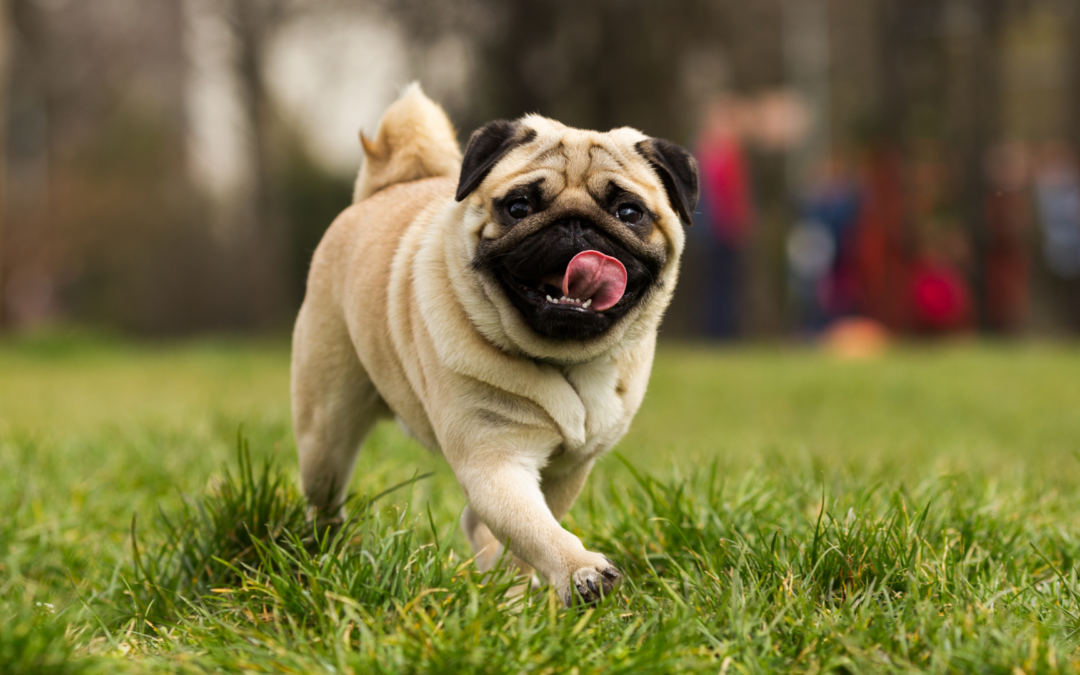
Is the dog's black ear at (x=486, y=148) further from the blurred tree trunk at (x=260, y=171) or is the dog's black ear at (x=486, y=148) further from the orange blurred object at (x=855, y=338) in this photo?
the blurred tree trunk at (x=260, y=171)

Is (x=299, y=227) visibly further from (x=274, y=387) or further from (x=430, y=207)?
(x=430, y=207)

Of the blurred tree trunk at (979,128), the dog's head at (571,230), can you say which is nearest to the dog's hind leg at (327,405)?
the dog's head at (571,230)

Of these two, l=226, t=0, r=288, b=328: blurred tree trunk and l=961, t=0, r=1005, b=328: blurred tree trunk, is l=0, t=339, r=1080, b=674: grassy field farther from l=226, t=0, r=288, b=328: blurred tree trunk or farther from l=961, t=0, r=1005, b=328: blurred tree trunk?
l=961, t=0, r=1005, b=328: blurred tree trunk

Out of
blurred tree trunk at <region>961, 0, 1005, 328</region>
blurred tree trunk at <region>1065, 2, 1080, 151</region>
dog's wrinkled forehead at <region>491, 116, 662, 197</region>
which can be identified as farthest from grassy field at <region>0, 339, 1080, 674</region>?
blurred tree trunk at <region>1065, 2, 1080, 151</region>

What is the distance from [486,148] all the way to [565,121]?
10.5 m

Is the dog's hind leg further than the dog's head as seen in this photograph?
Yes

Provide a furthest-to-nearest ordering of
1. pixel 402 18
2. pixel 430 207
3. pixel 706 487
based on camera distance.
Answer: pixel 402 18
pixel 706 487
pixel 430 207

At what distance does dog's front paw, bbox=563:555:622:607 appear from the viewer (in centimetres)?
239

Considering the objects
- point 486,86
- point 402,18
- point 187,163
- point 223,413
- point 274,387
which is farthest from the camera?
point 187,163

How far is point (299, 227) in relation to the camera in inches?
656

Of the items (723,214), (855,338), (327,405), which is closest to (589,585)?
(327,405)

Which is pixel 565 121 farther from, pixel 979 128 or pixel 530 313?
pixel 530 313

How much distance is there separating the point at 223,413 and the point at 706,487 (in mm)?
3319

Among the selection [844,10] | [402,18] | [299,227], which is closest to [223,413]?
[402,18]
